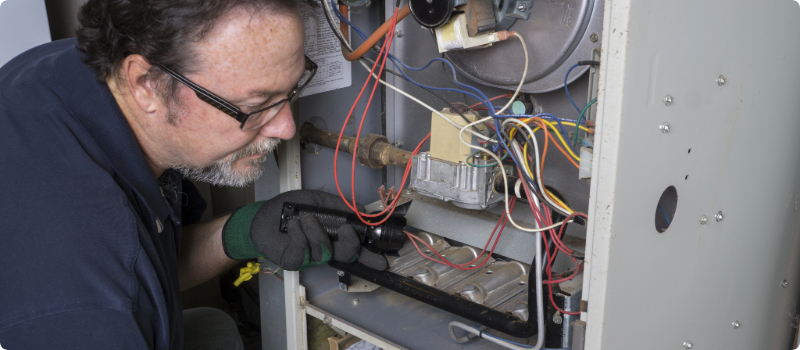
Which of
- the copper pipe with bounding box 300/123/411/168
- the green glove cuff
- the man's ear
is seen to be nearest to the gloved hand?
the green glove cuff

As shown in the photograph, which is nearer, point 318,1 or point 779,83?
point 779,83

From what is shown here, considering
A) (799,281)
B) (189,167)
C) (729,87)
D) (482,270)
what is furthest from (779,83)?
(189,167)

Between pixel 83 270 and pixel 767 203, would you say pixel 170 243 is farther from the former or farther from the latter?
pixel 767 203

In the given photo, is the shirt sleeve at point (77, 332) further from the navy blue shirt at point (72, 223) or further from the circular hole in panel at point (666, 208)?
the circular hole in panel at point (666, 208)

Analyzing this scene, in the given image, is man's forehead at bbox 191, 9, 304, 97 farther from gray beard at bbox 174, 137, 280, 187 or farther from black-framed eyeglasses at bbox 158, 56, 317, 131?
gray beard at bbox 174, 137, 280, 187

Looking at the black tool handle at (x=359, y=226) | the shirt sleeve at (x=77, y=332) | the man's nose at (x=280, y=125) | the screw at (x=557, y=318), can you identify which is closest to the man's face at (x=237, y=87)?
the man's nose at (x=280, y=125)

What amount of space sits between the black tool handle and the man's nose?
0.15 meters

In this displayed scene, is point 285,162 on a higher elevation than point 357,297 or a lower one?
higher

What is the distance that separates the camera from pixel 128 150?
2.76ft

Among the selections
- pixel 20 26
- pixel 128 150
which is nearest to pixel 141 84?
pixel 128 150

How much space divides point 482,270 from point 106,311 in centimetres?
61

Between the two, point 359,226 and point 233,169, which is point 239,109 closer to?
point 233,169

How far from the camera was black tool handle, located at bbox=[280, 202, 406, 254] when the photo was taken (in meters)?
1.02

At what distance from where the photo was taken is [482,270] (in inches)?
40.3
